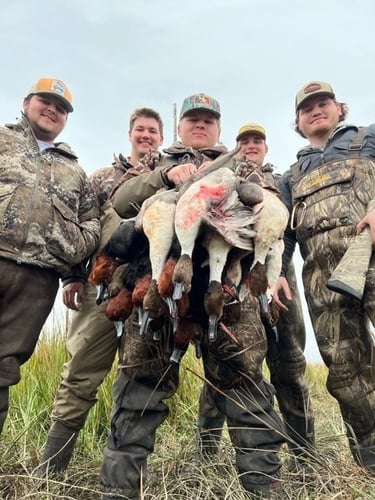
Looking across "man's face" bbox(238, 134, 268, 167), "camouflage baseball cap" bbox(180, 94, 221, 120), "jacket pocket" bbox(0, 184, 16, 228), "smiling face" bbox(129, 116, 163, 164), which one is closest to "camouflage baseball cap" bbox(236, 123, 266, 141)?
"man's face" bbox(238, 134, 268, 167)

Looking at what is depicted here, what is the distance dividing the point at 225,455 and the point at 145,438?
3.37 feet

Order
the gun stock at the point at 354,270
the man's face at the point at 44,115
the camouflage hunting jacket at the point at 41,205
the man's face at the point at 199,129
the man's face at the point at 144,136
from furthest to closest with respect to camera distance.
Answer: the man's face at the point at 144,136
the man's face at the point at 44,115
the camouflage hunting jacket at the point at 41,205
the man's face at the point at 199,129
the gun stock at the point at 354,270

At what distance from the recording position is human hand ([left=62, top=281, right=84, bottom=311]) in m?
3.71

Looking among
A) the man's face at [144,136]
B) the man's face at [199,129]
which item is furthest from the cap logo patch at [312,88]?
the man's face at [144,136]

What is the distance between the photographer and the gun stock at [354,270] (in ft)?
9.14

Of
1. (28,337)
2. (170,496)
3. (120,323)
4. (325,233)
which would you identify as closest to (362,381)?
(325,233)

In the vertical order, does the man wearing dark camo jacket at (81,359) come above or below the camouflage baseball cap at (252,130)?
below

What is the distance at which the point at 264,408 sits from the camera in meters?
2.50

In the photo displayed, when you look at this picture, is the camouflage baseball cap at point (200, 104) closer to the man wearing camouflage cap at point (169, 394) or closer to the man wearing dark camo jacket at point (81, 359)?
the man wearing dark camo jacket at point (81, 359)

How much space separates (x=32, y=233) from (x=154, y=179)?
3.43ft

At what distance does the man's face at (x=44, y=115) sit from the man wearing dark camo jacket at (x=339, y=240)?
1.81 m

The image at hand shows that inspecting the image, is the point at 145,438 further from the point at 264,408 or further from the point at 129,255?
the point at 129,255

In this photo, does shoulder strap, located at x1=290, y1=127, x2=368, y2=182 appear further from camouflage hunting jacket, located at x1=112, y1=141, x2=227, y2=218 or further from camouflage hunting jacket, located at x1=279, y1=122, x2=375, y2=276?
camouflage hunting jacket, located at x1=112, y1=141, x2=227, y2=218

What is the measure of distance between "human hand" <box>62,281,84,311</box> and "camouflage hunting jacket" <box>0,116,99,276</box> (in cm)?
25
